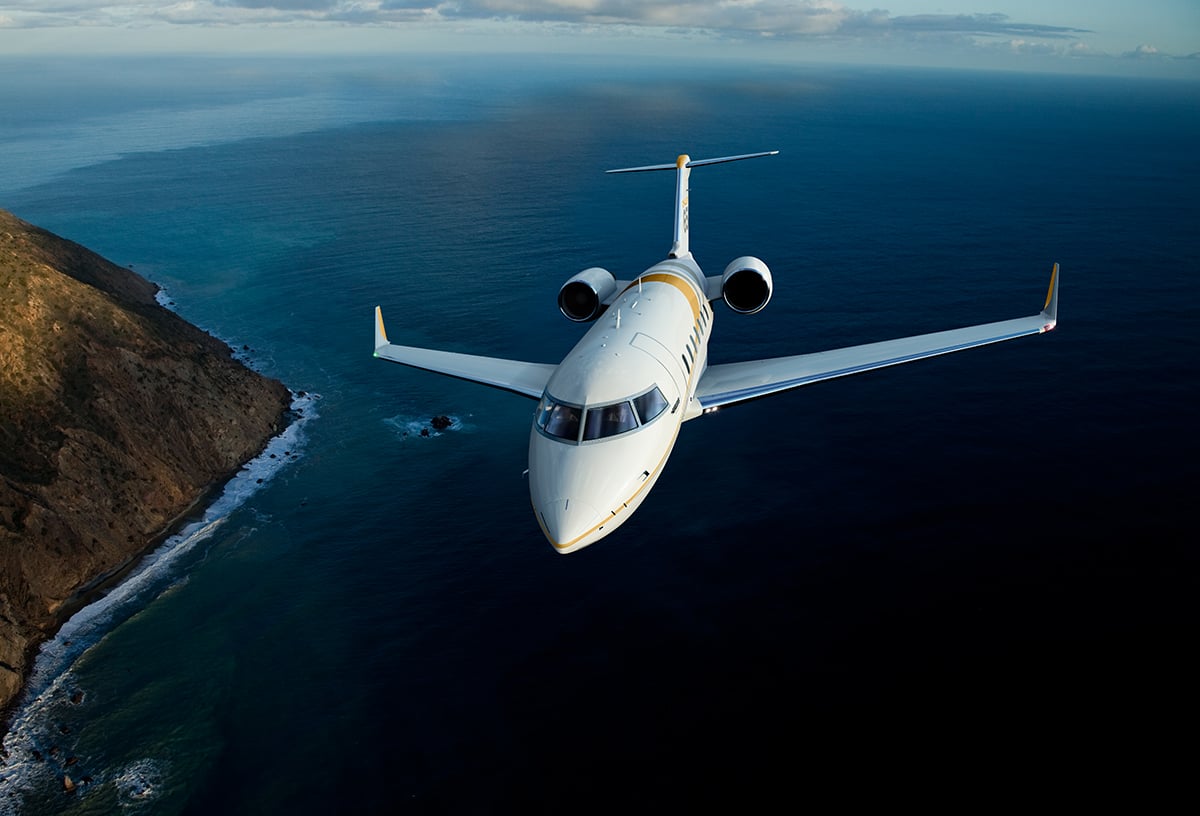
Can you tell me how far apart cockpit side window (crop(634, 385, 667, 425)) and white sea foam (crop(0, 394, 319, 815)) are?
29463 millimetres

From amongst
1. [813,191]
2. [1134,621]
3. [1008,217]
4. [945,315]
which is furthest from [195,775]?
[813,191]

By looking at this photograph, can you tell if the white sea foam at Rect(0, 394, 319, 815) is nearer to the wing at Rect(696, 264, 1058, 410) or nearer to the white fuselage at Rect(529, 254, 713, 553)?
the white fuselage at Rect(529, 254, 713, 553)

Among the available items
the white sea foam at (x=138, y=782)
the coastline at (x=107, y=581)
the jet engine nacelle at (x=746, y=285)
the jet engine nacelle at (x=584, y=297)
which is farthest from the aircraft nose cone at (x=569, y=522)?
the coastline at (x=107, y=581)

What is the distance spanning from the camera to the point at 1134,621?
131ft

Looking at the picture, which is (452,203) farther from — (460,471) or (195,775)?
(195,775)

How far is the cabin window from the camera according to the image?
1135 inches

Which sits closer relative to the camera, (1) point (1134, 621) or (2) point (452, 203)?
(1) point (1134, 621)

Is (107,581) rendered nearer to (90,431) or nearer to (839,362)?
(90,431)

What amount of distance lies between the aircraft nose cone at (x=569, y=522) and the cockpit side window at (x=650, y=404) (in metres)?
5.13

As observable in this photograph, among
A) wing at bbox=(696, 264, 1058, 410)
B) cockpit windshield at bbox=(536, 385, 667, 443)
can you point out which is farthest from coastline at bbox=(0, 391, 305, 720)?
wing at bbox=(696, 264, 1058, 410)

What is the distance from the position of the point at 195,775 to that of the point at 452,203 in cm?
12857

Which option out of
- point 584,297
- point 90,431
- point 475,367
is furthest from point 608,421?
point 90,431

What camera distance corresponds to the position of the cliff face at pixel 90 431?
47.5 metres

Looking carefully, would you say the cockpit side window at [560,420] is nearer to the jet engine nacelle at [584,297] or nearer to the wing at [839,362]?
the wing at [839,362]
